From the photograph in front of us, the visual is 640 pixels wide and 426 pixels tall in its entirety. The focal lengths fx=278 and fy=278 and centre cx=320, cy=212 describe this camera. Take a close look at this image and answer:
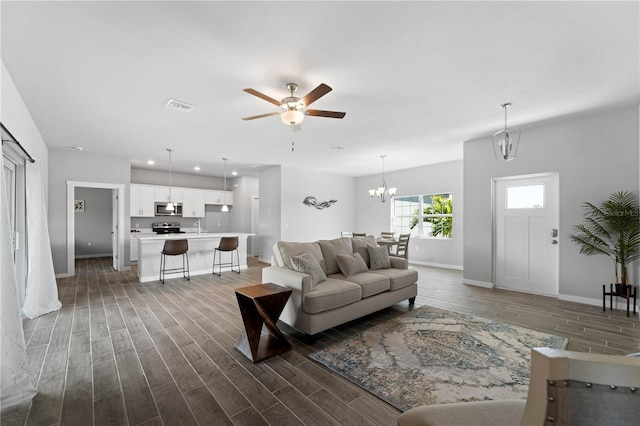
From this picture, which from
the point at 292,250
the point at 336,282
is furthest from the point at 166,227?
the point at 336,282

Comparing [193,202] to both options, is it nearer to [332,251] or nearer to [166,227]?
[166,227]

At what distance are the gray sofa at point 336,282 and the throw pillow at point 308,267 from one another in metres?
0.01

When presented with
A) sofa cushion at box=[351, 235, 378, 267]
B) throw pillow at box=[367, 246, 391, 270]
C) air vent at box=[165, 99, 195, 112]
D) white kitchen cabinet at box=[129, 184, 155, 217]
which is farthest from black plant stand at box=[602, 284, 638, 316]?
white kitchen cabinet at box=[129, 184, 155, 217]

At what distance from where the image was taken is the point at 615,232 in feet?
12.5

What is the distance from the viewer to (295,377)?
225 cm

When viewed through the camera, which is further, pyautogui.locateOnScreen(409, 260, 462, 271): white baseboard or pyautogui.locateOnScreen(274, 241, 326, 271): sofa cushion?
pyautogui.locateOnScreen(409, 260, 462, 271): white baseboard

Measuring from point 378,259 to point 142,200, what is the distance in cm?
731

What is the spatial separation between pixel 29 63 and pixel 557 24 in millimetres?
4628

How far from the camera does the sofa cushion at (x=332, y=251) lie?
3.89 metres

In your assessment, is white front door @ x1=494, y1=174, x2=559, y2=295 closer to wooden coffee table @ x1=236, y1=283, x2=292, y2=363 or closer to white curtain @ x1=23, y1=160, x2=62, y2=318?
wooden coffee table @ x1=236, y1=283, x2=292, y2=363

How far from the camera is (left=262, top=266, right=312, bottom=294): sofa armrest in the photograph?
115 inches

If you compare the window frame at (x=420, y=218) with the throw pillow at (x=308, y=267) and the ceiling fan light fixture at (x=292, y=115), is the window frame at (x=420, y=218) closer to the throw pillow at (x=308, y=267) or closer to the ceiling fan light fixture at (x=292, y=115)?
the throw pillow at (x=308, y=267)

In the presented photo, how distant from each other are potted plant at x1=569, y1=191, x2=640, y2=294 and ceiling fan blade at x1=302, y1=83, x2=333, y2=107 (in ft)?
13.7

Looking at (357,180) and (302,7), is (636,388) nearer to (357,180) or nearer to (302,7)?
(302,7)
